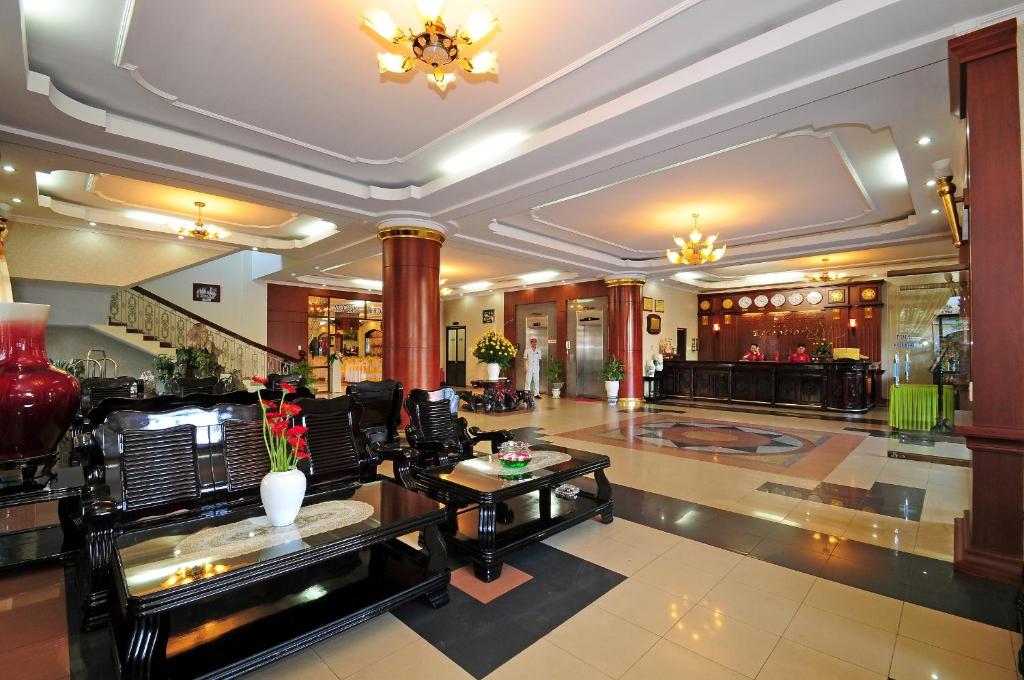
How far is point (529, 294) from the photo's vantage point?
14016mm

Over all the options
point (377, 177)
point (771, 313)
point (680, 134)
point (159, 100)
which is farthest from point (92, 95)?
point (771, 313)

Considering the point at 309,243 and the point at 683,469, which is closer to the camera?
the point at 683,469

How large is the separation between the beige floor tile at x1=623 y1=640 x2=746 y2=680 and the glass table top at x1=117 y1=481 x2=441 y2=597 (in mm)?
1177

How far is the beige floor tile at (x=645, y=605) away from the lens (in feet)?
7.44

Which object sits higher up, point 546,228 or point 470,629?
point 546,228

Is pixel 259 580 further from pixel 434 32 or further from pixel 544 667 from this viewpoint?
pixel 434 32

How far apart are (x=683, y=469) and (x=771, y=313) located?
10.3 m

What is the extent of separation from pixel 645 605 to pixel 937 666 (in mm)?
1183

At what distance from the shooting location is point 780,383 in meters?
10.6

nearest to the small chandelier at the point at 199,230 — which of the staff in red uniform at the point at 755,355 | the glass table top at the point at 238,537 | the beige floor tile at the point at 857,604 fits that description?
the glass table top at the point at 238,537

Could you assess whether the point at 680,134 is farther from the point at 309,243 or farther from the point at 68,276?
the point at 68,276

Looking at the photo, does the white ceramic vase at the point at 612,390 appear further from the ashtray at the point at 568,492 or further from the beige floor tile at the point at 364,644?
the beige floor tile at the point at 364,644

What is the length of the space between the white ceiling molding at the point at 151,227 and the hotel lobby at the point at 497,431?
120mm

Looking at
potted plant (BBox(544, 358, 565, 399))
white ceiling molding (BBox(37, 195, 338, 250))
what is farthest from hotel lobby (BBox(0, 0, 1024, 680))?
potted plant (BBox(544, 358, 565, 399))
